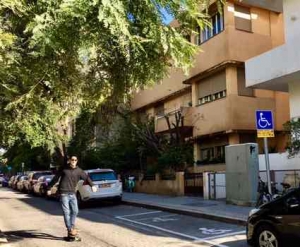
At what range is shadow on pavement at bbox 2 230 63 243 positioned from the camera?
466 inches

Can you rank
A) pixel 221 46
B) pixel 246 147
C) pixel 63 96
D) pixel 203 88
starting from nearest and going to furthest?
pixel 63 96 < pixel 246 147 < pixel 221 46 < pixel 203 88

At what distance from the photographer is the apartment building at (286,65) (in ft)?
57.9

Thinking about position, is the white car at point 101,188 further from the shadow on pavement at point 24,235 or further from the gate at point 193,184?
the shadow on pavement at point 24,235

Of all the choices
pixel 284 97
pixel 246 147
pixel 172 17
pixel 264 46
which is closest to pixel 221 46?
pixel 264 46

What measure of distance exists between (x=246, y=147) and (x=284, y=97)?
9.09 meters

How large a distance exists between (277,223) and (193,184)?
1409 centimetres

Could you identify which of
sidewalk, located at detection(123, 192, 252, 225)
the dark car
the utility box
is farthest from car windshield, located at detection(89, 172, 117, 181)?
the dark car

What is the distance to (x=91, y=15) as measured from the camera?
5.29m

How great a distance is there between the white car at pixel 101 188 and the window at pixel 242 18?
9.92 meters

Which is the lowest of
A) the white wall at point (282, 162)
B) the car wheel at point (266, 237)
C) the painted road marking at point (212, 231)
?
the painted road marking at point (212, 231)

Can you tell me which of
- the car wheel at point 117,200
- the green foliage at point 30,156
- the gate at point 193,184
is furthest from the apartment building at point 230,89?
the green foliage at point 30,156

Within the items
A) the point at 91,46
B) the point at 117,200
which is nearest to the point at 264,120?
the point at 91,46

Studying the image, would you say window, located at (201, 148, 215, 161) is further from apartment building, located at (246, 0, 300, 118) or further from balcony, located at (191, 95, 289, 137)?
apartment building, located at (246, 0, 300, 118)

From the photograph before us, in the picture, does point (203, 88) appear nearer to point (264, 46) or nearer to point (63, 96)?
point (264, 46)
